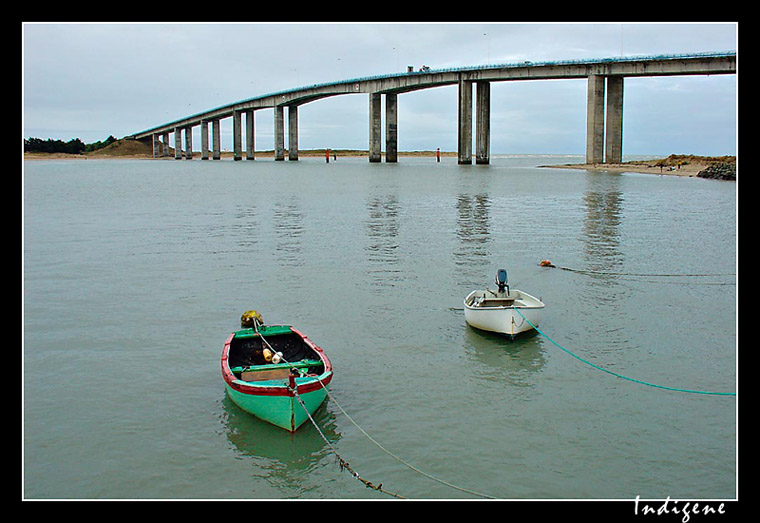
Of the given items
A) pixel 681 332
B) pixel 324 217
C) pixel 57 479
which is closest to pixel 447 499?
pixel 57 479

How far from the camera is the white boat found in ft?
53.3

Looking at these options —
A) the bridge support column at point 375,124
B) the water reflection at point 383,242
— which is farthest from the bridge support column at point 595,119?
the water reflection at point 383,242

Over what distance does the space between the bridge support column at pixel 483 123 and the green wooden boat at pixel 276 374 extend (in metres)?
115

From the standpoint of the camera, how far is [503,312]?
16.2 meters

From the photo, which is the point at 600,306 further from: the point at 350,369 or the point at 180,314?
the point at 180,314

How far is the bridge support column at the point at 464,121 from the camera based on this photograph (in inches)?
4737

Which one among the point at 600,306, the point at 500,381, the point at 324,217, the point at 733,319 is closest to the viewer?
the point at 500,381

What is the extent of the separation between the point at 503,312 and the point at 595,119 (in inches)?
3830

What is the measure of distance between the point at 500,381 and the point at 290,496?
566 cm

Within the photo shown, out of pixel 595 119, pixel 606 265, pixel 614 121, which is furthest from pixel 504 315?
pixel 614 121

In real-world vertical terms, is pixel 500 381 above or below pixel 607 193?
below

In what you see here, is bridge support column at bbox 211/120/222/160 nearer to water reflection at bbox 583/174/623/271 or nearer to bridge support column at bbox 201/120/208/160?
bridge support column at bbox 201/120/208/160

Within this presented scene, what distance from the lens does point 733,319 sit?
1859 centimetres

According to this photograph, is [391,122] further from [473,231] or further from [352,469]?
[352,469]
